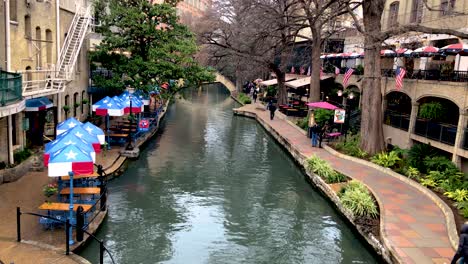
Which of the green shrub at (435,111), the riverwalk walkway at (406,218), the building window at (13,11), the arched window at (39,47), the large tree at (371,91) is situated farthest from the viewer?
the large tree at (371,91)

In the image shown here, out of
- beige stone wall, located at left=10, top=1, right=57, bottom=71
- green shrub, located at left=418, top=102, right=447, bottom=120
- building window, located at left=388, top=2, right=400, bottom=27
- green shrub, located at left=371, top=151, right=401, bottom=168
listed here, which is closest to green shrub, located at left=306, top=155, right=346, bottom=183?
green shrub, located at left=371, top=151, right=401, bottom=168

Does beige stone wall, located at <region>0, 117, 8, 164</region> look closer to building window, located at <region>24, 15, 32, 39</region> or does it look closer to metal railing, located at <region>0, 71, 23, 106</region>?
metal railing, located at <region>0, 71, 23, 106</region>

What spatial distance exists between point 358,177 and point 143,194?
9133 mm

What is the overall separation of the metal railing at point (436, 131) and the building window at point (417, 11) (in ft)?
29.9

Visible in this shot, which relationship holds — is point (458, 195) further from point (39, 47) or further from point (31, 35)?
point (39, 47)

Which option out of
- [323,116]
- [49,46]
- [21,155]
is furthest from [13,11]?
[323,116]

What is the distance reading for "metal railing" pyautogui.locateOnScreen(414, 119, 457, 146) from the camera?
61.7ft

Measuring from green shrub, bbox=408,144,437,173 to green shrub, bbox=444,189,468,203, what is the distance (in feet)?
11.7

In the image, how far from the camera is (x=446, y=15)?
2439 cm

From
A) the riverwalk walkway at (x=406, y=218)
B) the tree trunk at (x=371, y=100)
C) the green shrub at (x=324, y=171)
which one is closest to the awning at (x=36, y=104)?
the green shrub at (x=324, y=171)

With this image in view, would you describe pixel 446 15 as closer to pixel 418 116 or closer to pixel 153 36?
pixel 418 116

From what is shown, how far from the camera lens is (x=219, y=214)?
1568cm

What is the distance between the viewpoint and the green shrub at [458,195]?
50.1 feet

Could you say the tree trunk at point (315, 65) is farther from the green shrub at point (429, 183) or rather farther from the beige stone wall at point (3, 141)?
the beige stone wall at point (3, 141)
